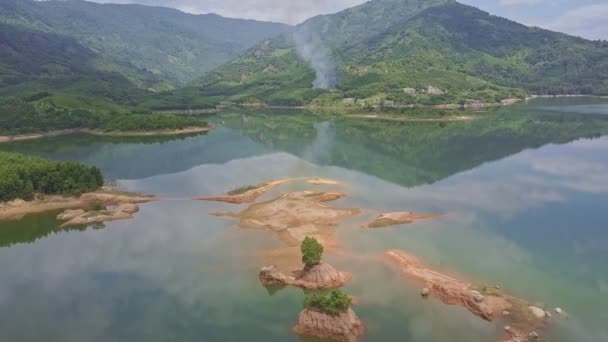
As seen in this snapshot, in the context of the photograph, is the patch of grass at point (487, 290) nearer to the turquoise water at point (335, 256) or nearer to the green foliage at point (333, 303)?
the turquoise water at point (335, 256)

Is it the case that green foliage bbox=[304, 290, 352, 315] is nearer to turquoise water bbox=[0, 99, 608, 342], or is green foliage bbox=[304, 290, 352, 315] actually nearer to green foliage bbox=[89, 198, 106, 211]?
turquoise water bbox=[0, 99, 608, 342]

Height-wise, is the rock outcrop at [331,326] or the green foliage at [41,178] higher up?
the green foliage at [41,178]

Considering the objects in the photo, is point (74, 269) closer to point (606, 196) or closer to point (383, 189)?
point (383, 189)

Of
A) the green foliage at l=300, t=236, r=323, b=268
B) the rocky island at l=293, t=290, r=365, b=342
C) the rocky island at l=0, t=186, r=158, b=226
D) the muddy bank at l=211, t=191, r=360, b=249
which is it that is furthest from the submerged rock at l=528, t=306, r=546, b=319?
the rocky island at l=0, t=186, r=158, b=226

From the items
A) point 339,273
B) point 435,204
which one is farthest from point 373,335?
point 435,204

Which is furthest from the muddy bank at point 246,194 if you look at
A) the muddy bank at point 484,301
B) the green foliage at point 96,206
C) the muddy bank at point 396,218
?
the muddy bank at point 484,301

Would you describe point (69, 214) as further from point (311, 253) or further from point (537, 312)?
point (537, 312)
